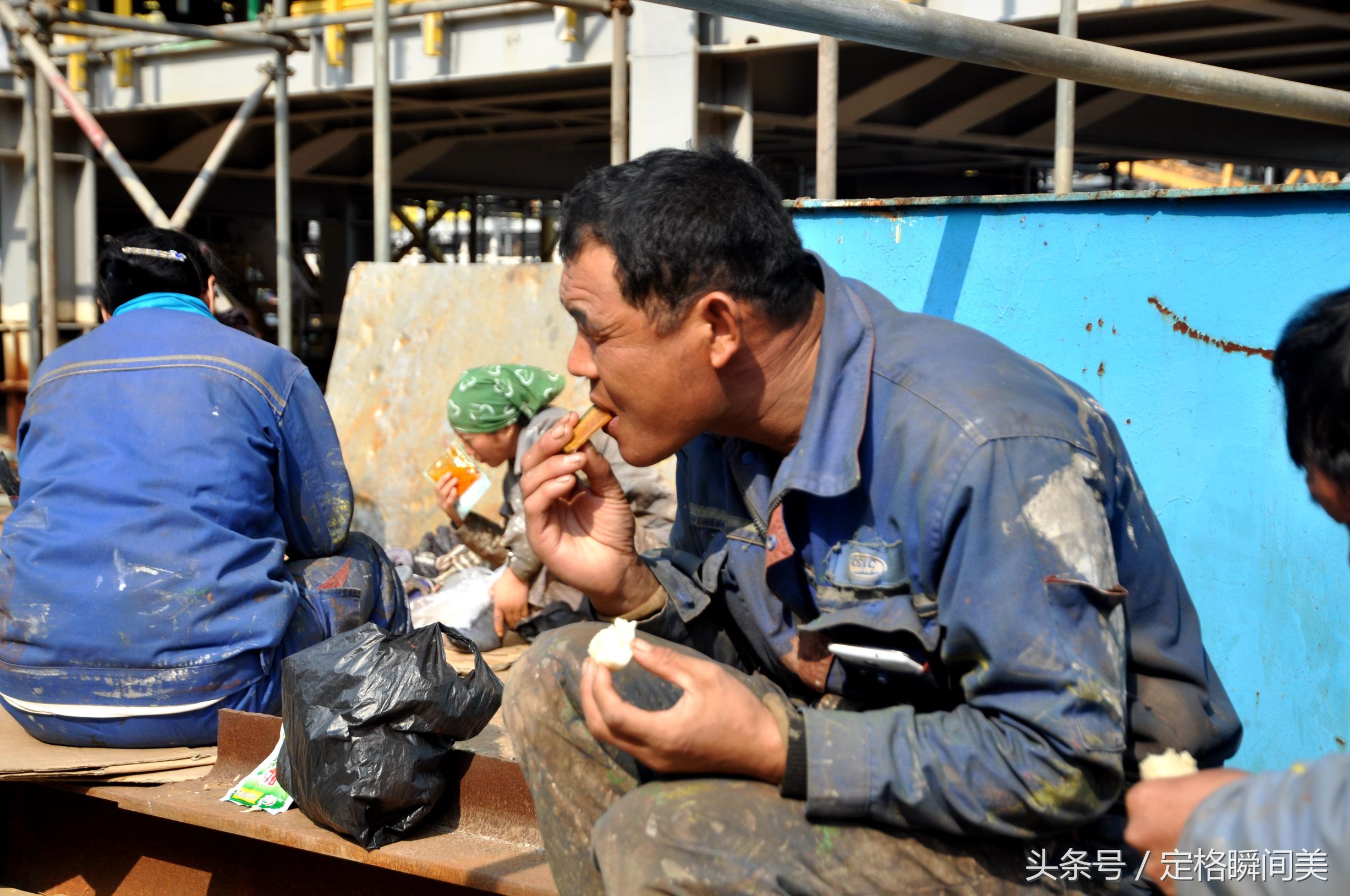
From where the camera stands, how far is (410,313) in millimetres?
5699

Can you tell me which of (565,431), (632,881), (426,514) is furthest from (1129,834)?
A: (426,514)

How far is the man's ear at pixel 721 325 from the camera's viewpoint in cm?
193

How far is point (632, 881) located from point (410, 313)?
172 inches

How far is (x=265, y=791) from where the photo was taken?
2.91 m

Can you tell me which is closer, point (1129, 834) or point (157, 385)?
point (1129, 834)

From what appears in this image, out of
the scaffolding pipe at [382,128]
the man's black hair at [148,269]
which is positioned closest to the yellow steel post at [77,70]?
the scaffolding pipe at [382,128]

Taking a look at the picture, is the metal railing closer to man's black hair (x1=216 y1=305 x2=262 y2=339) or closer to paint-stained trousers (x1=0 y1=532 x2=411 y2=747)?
man's black hair (x1=216 y1=305 x2=262 y2=339)

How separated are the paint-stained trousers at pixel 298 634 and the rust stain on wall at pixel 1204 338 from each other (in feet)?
6.66

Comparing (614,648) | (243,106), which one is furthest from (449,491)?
(243,106)

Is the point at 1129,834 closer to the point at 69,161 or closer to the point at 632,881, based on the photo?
the point at 632,881

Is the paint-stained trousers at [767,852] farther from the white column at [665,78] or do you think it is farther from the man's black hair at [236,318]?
the white column at [665,78]

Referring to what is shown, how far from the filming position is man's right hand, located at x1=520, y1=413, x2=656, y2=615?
2285 mm

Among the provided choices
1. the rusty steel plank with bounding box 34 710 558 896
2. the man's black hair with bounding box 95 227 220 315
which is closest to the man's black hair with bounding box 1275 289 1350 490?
the rusty steel plank with bounding box 34 710 558 896

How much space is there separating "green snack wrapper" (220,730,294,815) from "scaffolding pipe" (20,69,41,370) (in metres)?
5.43
